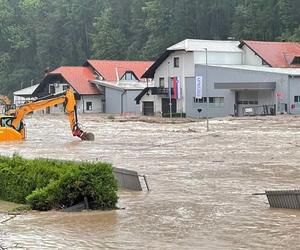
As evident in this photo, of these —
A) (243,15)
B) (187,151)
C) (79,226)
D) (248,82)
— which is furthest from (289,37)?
(79,226)

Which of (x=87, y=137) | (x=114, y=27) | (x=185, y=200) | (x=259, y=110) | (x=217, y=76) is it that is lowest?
(x=185, y=200)

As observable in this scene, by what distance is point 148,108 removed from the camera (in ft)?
232

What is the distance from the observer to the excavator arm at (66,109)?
38.5 metres

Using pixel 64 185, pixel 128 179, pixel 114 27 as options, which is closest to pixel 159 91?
pixel 114 27

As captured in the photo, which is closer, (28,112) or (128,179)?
(128,179)

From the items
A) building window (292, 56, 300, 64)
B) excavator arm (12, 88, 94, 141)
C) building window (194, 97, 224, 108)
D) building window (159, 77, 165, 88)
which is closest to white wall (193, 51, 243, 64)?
building window (194, 97, 224, 108)

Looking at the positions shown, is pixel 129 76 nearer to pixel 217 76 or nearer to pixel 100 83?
pixel 100 83

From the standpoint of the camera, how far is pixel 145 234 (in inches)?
435

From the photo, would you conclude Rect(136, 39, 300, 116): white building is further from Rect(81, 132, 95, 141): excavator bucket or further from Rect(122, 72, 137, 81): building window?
Rect(81, 132, 95, 141): excavator bucket

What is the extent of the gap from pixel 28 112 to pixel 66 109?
8.03 feet

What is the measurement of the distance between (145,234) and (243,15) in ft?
257

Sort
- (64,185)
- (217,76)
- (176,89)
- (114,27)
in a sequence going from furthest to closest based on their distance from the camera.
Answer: (114,27), (176,89), (217,76), (64,185)

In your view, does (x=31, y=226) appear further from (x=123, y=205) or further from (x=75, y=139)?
(x=75, y=139)

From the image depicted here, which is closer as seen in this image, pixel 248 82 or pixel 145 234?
pixel 145 234
